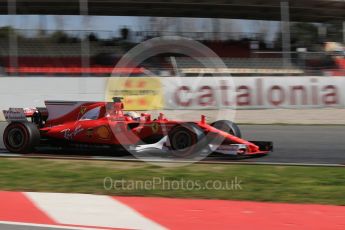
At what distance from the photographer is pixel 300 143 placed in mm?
10859

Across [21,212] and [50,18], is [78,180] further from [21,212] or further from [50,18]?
[50,18]

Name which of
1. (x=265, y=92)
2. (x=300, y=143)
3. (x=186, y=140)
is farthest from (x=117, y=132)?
(x=265, y=92)

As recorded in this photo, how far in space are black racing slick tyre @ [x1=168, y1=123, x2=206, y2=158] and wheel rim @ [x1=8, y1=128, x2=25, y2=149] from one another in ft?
8.52

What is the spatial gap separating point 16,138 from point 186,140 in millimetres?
3026

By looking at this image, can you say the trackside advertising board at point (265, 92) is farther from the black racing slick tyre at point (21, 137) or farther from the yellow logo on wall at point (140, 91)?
the black racing slick tyre at point (21, 137)

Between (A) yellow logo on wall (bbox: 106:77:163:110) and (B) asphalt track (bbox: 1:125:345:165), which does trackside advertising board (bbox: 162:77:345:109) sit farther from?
(B) asphalt track (bbox: 1:125:345:165)

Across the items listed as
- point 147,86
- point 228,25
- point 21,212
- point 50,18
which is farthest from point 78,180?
point 228,25

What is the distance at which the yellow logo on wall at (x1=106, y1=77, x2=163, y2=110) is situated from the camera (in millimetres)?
16453

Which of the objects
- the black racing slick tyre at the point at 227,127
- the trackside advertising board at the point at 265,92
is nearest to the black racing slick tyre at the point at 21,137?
the black racing slick tyre at the point at 227,127

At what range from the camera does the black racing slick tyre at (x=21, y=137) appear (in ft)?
30.8

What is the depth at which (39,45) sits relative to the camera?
31.1m

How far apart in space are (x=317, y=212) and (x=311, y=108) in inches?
489

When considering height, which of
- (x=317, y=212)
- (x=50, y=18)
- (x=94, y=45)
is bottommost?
(x=317, y=212)

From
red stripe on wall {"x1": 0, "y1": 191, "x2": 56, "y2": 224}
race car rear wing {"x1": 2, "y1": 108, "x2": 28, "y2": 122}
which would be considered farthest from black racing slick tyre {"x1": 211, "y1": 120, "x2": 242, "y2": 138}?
red stripe on wall {"x1": 0, "y1": 191, "x2": 56, "y2": 224}
